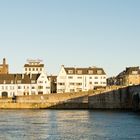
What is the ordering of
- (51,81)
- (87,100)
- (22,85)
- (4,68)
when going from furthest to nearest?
(4,68) < (51,81) < (22,85) < (87,100)

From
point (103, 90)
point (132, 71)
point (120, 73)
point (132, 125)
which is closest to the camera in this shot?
point (132, 125)

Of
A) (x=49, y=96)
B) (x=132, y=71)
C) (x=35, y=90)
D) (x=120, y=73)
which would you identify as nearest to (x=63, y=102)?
(x=49, y=96)

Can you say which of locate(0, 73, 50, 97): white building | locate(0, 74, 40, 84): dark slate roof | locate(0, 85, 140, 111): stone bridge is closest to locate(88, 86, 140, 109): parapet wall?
locate(0, 85, 140, 111): stone bridge

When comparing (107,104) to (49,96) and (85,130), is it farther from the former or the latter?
(85,130)

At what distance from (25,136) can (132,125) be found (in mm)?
19441

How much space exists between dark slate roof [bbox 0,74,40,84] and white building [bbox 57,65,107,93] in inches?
290

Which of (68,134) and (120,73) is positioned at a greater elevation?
(120,73)

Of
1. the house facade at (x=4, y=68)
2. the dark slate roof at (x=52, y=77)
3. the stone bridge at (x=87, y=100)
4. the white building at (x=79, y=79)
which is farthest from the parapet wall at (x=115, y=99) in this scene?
the house facade at (x=4, y=68)

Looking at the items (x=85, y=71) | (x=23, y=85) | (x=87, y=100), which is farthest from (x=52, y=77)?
(x=87, y=100)

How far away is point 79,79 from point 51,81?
36.6ft

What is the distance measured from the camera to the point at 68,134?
63.2 metres

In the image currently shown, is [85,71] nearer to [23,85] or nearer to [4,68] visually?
[23,85]

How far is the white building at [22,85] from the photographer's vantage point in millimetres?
149125

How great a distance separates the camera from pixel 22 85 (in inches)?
5891
